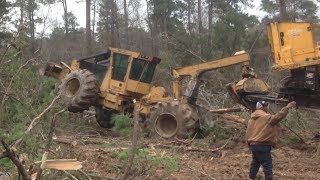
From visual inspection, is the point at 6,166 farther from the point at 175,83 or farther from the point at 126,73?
the point at 126,73

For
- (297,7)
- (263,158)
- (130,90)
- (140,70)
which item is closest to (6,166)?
(263,158)

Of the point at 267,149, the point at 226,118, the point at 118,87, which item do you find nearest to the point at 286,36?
the point at 226,118

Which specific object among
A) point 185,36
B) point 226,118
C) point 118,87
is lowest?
point 226,118

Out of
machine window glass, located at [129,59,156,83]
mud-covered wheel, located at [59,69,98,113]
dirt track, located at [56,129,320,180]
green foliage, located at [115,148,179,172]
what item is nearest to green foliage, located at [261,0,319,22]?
machine window glass, located at [129,59,156,83]

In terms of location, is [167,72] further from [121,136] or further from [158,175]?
[158,175]

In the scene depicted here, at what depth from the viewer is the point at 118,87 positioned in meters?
13.8

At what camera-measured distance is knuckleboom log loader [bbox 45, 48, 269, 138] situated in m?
12.1

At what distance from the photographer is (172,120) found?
12.3m

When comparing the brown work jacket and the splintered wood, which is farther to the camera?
the brown work jacket

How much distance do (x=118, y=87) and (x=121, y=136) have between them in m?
1.85

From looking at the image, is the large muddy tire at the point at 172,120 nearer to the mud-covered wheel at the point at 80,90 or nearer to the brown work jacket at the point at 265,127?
the mud-covered wheel at the point at 80,90

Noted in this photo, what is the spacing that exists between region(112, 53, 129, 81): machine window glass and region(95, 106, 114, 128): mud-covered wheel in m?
1.15

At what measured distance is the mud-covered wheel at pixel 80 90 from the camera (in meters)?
13.5

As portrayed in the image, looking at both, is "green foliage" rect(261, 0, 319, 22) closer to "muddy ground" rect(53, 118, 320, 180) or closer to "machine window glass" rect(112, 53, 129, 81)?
"machine window glass" rect(112, 53, 129, 81)
